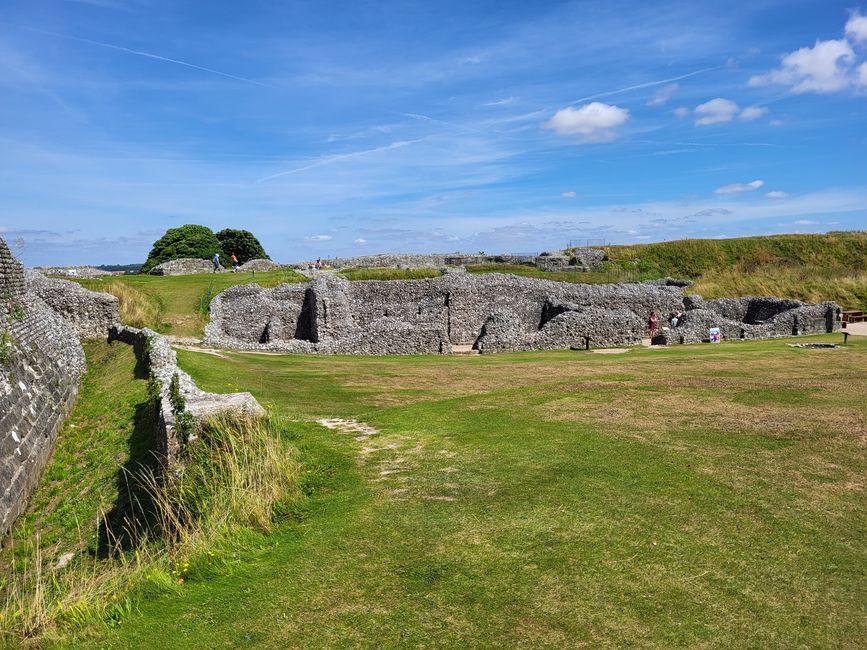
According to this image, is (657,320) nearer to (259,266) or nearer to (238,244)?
(259,266)

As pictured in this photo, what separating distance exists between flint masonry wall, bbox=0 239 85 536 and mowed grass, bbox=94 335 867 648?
4.38 meters

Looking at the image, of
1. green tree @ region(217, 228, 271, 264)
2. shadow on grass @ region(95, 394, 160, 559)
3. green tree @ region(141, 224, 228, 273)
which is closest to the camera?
shadow on grass @ region(95, 394, 160, 559)

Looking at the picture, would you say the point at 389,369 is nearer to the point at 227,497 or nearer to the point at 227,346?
the point at 227,346

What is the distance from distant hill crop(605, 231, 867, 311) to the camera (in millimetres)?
48250

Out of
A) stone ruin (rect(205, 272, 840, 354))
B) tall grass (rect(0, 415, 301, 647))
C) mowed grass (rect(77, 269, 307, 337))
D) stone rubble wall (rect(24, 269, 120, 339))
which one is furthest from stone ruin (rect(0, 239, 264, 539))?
stone ruin (rect(205, 272, 840, 354))

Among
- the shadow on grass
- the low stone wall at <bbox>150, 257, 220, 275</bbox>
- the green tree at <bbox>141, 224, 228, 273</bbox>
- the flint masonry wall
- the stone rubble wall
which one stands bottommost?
the shadow on grass

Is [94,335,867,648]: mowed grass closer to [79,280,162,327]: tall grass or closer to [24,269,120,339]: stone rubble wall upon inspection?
[24,269,120,339]: stone rubble wall

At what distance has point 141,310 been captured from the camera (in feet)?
103

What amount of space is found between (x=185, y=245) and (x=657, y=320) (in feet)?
186

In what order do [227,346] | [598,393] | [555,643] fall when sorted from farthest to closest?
[227,346] < [598,393] < [555,643]

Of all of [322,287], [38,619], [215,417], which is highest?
[322,287]

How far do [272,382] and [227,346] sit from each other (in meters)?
12.3

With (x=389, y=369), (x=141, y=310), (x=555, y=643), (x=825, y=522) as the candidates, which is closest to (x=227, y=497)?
(x=555, y=643)

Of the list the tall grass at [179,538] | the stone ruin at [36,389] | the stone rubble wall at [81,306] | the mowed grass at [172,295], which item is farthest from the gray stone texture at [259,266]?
the tall grass at [179,538]
